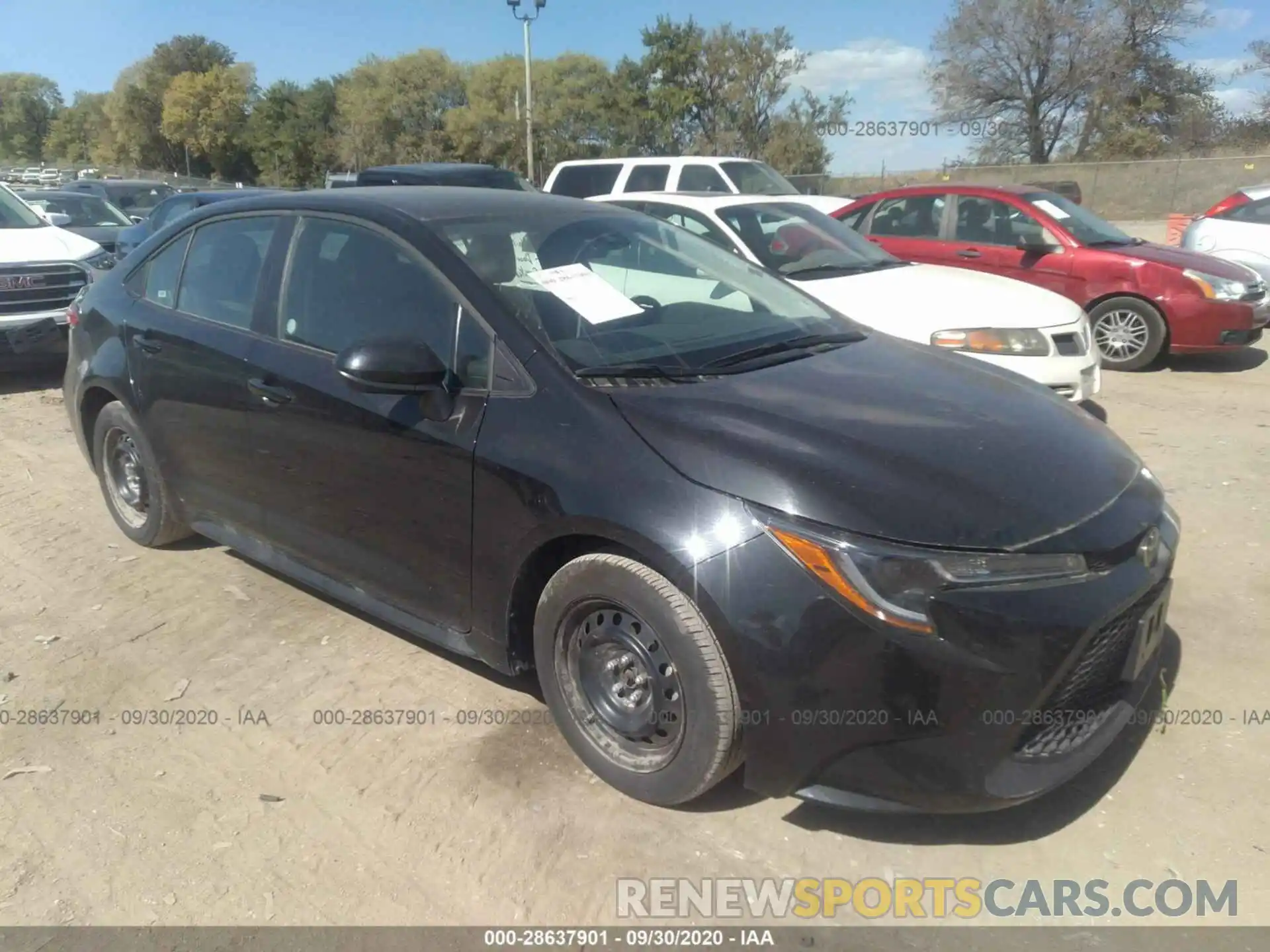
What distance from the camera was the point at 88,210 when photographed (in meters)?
16.3

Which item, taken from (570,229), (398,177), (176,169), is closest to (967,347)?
(570,229)

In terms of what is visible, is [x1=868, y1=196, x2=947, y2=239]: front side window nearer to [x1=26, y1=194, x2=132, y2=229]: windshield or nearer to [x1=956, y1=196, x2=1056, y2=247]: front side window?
[x1=956, y1=196, x2=1056, y2=247]: front side window

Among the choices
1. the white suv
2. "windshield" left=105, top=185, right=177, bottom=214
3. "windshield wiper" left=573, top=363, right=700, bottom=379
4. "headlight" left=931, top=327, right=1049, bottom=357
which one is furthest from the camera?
"windshield" left=105, top=185, right=177, bottom=214

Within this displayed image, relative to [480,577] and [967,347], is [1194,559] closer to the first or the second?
[967,347]

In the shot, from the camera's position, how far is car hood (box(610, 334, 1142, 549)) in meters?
2.54

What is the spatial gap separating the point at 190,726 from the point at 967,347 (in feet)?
15.5

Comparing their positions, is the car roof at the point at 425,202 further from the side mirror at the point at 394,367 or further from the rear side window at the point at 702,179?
the rear side window at the point at 702,179

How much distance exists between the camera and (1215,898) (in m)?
2.56

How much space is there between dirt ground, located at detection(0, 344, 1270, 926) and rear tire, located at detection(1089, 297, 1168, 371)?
15.6 ft

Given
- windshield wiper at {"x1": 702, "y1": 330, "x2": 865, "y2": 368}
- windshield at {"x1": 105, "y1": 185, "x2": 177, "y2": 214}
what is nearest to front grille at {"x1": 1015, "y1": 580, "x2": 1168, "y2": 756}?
windshield wiper at {"x1": 702, "y1": 330, "x2": 865, "y2": 368}

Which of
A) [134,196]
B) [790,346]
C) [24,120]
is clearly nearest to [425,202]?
[790,346]

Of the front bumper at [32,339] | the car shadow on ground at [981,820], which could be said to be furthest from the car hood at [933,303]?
the front bumper at [32,339]

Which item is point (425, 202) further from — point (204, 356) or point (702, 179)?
point (702, 179)

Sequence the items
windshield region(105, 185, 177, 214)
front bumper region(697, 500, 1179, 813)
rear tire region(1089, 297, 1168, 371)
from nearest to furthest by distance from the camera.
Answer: front bumper region(697, 500, 1179, 813)
rear tire region(1089, 297, 1168, 371)
windshield region(105, 185, 177, 214)
